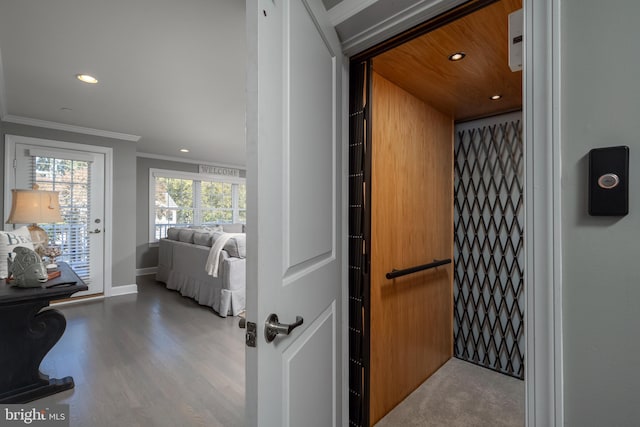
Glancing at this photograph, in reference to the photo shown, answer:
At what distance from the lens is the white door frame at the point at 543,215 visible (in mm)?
723

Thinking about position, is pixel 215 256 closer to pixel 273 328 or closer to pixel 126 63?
pixel 126 63

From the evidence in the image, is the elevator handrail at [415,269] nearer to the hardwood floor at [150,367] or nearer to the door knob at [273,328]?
the door knob at [273,328]

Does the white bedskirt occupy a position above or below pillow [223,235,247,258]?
below

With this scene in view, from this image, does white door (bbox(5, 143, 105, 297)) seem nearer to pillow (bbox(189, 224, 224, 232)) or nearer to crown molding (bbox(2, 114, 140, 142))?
crown molding (bbox(2, 114, 140, 142))

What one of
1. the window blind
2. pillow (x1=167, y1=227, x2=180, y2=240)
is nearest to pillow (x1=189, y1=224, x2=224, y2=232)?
pillow (x1=167, y1=227, x2=180, y2=240)

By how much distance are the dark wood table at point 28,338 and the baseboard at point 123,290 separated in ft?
8.11

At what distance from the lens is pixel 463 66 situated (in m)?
1.65

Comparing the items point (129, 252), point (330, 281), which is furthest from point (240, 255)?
point (330, 281)

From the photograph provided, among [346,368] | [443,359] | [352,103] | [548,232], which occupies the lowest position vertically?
[443,359]

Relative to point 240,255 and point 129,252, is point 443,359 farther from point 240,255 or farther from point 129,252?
point 129,252

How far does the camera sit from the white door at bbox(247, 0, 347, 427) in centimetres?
70

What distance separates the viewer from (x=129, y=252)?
15.0 ft

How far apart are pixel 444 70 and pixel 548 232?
1.30 metres

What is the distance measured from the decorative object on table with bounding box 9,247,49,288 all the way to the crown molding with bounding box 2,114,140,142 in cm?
276
